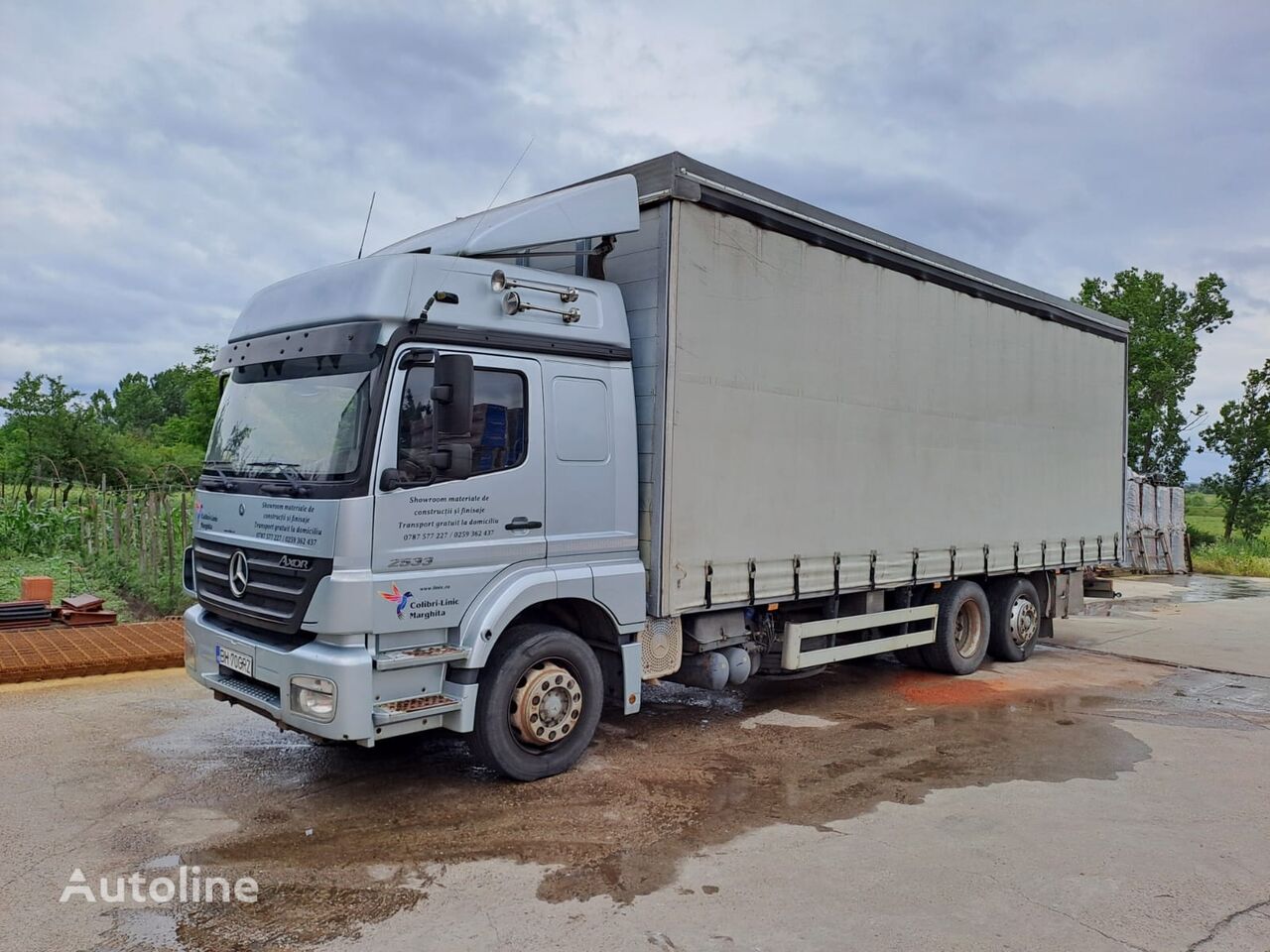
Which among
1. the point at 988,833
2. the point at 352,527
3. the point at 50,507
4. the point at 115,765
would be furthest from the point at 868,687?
the point at 50,507

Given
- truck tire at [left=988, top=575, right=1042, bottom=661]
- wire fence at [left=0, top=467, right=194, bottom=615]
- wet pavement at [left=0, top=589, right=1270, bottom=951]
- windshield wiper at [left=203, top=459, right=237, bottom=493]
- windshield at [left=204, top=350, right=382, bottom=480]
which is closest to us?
wet pavement at [left=0, top=589, right=1270, bottom=951]

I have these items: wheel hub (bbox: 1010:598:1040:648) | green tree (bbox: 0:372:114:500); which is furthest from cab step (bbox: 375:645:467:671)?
green tree (bbox: 0:372:114:500)

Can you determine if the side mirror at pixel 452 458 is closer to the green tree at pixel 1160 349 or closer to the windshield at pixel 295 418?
the windshield at pixel 295 418

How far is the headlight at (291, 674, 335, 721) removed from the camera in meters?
4.65

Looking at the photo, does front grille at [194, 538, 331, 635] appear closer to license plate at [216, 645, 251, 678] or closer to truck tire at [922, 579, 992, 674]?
license plate at [216, 645, 251, 678]

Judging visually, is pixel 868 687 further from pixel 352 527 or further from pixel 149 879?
pixel 149 879

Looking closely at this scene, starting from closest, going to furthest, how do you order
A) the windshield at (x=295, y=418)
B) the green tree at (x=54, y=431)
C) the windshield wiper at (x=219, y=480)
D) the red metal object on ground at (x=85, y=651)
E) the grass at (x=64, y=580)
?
the windshield at (x=295, y=418) → the windshield wiper at (x=219, y=480) → the red metal object on ground at (x=85, y=651) → the grass at (x=64, y=580) → the green tree at (x=54, y=431)

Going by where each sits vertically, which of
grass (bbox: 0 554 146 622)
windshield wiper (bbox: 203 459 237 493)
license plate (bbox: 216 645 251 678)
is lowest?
grass (bbox: 0 554 146 622)

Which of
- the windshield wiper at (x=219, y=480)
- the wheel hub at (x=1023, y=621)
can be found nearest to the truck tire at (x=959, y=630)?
the wheel hub at (x=1023, y=621)

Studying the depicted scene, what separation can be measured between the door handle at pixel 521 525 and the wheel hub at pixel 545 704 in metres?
0.81

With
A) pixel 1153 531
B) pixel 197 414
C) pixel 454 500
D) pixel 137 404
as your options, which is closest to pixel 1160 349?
pixel 1153 531

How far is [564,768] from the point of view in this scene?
5613 mm

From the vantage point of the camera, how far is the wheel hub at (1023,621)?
9747 mm

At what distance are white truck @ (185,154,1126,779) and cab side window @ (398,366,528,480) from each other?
1 centimetres
